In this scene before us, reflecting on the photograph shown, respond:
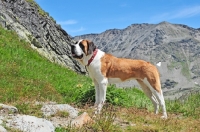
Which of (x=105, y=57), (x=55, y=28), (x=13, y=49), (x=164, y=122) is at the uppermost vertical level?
(x=55, y=28)

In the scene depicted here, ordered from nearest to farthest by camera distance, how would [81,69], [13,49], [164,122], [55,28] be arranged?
[164,122], [13,49], [81,69], [55,28]

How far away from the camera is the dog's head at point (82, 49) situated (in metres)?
10.8

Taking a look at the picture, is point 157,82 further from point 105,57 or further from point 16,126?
point 16,126

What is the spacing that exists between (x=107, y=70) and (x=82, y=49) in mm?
1225

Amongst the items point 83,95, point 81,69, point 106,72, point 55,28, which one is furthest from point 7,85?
point 55,28

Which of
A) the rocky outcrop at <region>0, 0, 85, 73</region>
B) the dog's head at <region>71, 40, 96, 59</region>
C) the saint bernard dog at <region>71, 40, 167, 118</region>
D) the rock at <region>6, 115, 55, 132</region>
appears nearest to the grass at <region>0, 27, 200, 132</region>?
the rock at <region>6, 115, 55, 132</region>

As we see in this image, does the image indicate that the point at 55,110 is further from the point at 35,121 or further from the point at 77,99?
the point at 77,99

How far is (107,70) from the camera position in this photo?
1145cm

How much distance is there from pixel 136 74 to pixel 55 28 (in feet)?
102

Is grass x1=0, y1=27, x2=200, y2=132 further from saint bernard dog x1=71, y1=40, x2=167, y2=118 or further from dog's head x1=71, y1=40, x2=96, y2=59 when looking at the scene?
dog's head x1=71, y1=40, x2=96, y2=59

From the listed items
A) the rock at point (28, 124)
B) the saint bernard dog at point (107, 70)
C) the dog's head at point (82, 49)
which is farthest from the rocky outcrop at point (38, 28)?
A: the rock at point (28, 124)

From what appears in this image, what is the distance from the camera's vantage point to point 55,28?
4197 cm

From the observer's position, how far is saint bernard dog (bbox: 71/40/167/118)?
35.9 ft

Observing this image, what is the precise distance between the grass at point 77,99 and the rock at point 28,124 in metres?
0.37
